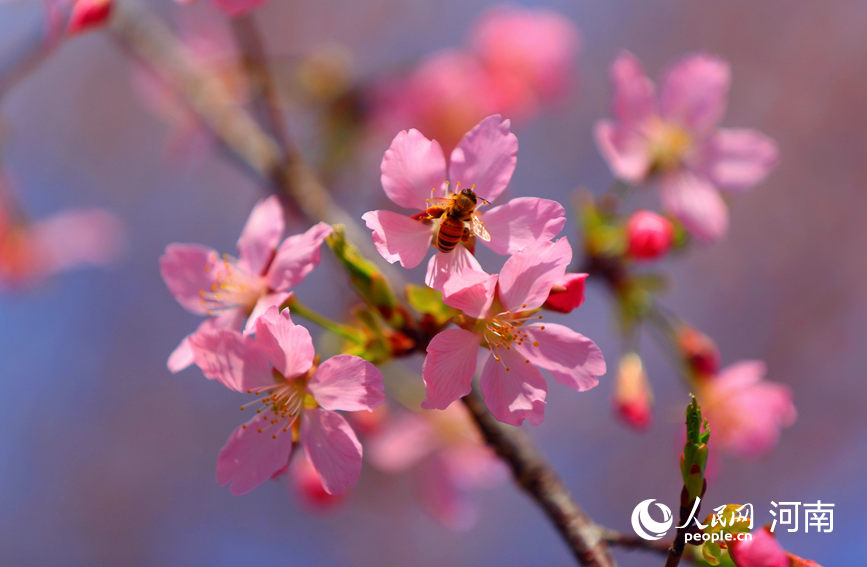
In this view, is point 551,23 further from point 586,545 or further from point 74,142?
point 74,142

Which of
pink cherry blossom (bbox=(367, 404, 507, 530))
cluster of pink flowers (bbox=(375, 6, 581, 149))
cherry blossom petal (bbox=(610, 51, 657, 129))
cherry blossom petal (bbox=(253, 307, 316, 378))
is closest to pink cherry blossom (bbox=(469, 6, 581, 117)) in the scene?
cluster of pink flowers (bbox=(375, 6, 581, 149))

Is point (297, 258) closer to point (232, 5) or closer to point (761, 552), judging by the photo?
point (232, 5)

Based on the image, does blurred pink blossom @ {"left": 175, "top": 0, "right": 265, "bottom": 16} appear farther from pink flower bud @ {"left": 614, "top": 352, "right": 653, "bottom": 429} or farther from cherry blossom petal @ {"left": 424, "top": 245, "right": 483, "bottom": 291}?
pink flower bud @ {"left": 614, "top": 352, "right": 653, "bottom": 429}

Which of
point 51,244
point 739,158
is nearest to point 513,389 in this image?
point 739,158

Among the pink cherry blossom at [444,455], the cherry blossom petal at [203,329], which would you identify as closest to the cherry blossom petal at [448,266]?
the cherry blossom petal at [203,329]

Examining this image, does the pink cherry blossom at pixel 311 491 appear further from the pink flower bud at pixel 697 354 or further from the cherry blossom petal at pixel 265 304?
the pink flower bud at pixel 697 354

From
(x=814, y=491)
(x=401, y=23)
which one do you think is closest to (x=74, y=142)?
(x=401, y=23)
